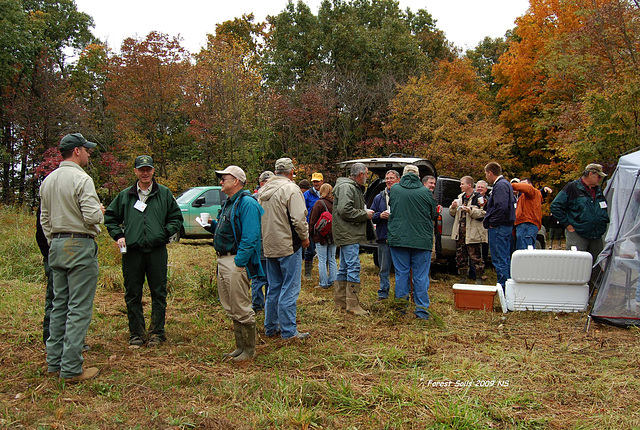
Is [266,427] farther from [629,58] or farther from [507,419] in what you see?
[629,58]

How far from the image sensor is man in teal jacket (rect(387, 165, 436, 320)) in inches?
226

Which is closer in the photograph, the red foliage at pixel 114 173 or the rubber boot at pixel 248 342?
the rubber boot at pixel 248 342

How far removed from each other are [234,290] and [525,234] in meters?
5.08

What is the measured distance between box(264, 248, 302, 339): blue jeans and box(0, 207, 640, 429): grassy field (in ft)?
0.62

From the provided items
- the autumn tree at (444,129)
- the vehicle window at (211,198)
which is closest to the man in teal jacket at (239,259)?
the vehicle window at (211,198)

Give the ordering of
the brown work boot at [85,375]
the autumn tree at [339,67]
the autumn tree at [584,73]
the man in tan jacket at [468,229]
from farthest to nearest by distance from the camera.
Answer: the autumn tree at [339,67] < the autumn tree at [584,73] < the man in tan jacket at [468,229] < the brown work boot at [85,375]

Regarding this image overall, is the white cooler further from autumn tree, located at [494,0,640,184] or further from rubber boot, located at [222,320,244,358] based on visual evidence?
autumn tree, located at [494,0,640,184]

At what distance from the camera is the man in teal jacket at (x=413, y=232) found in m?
5.75

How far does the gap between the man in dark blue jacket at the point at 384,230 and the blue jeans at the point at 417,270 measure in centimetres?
56

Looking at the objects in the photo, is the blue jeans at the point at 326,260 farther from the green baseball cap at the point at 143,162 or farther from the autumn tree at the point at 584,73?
the autumn tree at the point at 584,73

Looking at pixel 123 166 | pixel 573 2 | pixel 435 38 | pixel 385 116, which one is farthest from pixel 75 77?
pixel 573 2

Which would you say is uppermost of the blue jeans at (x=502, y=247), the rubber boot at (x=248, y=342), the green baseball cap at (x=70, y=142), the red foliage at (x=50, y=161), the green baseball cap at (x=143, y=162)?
the red foliage at (x=50, y=161)

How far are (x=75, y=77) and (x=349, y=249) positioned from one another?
86.1 feet

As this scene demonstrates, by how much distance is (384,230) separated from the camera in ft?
22.0
